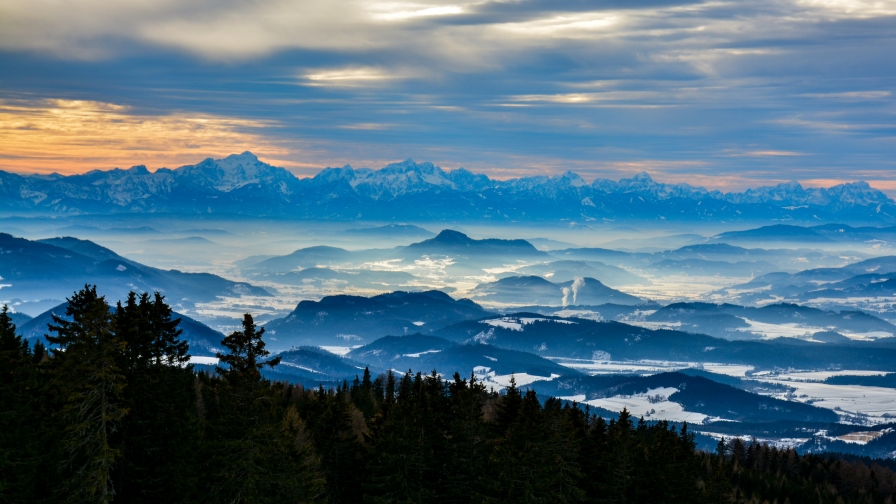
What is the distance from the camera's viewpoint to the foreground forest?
40469 millimetres

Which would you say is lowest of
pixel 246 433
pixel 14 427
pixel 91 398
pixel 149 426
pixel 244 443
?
pixel 149 426

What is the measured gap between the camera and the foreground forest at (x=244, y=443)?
40.5 meters

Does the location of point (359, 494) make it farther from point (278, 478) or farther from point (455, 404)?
point (278, 478)

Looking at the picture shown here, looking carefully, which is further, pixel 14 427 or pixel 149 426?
pixel 149 426

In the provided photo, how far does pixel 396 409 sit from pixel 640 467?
18550 millimetres

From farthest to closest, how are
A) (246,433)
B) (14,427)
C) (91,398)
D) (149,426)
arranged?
(149,426) < (14,427) < (246,433) < (91,398)

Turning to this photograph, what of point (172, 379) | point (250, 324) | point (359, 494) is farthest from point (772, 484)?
point (250, 324)

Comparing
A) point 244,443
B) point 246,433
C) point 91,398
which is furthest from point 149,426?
point 246,433

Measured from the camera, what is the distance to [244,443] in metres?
40.6

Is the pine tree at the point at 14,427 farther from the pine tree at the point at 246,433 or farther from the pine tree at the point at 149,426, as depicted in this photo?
the pine tree at the point at 246,433

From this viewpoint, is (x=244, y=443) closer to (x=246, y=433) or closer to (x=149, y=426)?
(x=246, y=433)

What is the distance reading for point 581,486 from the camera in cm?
6134

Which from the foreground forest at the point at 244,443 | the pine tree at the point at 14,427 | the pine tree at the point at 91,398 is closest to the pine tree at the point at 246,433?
the foreground forest at the point at 244,443

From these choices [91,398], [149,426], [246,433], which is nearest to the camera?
[91,398]
